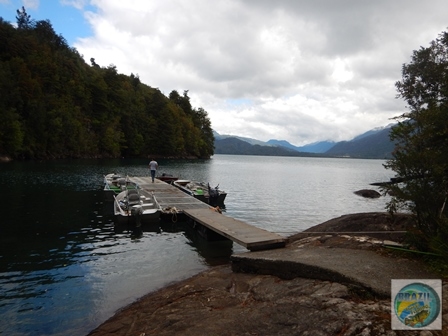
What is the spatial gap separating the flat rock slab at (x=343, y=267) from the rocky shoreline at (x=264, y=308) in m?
0.10

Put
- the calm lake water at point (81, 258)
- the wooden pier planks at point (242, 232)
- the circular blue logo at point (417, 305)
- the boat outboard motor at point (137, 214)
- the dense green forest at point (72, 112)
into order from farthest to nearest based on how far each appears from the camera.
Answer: the dense green forest at point (72, 112), the boat outboard motor at point (137, 214), the wooden pier planks at point (242, 232), the calm lake water at point (81, 258), the circular blue logo at point (417, 305)

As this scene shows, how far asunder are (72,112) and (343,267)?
95.3 metres

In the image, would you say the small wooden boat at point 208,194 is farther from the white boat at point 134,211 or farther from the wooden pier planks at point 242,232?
the wooden pier planks at point 242,232

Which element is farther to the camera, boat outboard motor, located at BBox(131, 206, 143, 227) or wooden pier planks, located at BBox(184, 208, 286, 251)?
boat outboard motor, located at BBox(131, 206, 143, 227)

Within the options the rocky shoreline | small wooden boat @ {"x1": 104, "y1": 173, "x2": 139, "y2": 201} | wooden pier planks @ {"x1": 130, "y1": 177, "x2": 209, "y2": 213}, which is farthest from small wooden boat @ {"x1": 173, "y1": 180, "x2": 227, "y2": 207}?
the rocky shoreline

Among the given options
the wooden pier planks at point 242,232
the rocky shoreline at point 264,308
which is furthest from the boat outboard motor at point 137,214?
the rocky shoreline at point 264,308

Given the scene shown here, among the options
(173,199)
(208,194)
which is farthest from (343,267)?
(208,194)

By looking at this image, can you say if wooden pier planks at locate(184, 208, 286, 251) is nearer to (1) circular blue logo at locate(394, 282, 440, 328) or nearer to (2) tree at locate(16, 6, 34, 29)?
(1) circular blue logo at locate(394, 282, 440, 328)

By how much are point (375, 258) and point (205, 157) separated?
131 meters

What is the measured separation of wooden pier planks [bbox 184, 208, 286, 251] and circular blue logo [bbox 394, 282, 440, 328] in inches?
210

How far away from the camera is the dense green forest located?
66688 mm

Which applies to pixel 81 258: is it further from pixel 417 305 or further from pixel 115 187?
pixel 115 187

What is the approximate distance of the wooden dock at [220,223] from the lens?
35.1ft

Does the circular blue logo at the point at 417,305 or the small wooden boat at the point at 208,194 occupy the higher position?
the circular blue logo at the point at 417,305
